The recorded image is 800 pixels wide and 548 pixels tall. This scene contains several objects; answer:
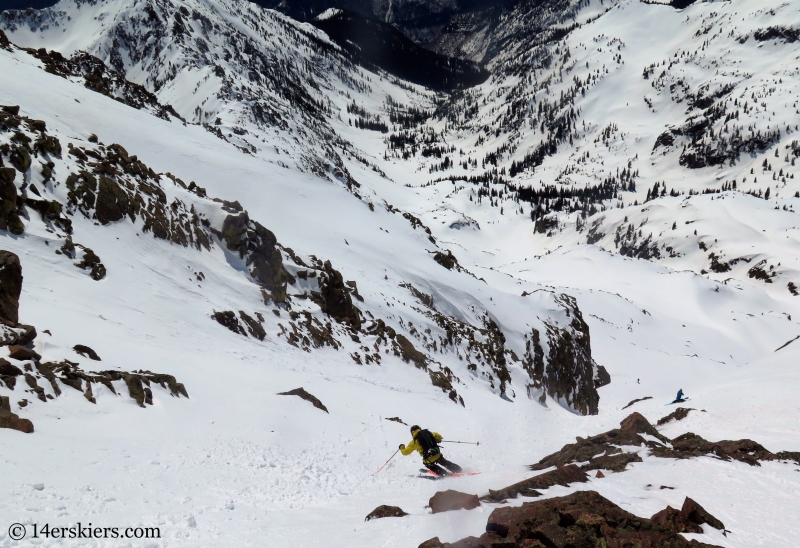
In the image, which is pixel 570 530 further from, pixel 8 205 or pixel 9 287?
pixel 8 205

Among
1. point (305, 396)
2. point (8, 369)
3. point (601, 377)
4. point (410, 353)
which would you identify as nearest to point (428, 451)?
point (305, 396)

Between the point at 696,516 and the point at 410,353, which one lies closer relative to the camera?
the point at 696,516

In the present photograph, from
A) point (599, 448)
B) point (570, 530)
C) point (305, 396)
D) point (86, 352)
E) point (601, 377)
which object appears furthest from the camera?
point (601, 377)

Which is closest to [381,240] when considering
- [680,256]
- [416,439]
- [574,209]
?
[416,439]

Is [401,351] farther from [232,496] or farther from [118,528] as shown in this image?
[118,528]

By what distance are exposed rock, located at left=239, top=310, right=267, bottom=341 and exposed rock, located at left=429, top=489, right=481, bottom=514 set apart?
1576 cm

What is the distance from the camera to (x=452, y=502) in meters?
9.11

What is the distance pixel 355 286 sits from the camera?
34406mm

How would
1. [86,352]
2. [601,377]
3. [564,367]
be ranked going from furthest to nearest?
[601,377] < [564,367] < [86,352]

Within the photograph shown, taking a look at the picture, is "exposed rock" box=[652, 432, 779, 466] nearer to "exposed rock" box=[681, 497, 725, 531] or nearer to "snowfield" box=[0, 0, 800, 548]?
"snowfield" box=[0, 0, 800, 548]

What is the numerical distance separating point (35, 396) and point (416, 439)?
32.1 feet

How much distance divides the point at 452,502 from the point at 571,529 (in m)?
2.74

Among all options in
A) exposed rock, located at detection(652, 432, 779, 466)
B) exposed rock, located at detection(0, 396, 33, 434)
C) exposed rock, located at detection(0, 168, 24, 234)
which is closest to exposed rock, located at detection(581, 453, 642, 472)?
exposed rock, located at detection(652, 432, 779, 466)

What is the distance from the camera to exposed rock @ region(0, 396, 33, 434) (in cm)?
863
